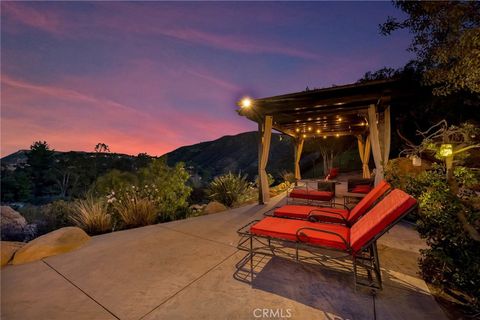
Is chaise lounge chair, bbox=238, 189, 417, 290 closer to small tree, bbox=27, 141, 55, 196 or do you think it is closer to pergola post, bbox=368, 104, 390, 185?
pergola post, bbox=368, 104, 390, 185

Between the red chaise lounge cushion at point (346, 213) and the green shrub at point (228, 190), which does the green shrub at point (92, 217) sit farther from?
the red chaise lounge cushion at point (346, 213)

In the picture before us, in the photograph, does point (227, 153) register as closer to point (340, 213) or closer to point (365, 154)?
point (365, 154)

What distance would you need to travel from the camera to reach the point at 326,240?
195cm

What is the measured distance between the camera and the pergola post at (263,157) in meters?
6.02

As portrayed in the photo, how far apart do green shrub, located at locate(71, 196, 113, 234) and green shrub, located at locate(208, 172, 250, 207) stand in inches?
124

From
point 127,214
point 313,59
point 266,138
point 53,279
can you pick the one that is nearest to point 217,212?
point 127,214

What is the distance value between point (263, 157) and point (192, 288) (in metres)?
4.82

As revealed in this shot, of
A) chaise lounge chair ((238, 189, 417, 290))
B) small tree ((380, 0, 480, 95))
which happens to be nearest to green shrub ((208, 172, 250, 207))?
chaise lounge chair ((238, 189, 417, 290))

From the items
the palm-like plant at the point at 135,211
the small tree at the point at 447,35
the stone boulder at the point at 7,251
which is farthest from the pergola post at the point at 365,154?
the stone boulder at the point at 7,251

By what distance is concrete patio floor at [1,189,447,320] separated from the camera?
160 cm

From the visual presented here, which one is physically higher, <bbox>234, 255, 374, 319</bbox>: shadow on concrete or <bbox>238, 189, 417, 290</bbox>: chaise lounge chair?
<bbox>238, 189, 417, 290</bbox>: chaise lounge chair

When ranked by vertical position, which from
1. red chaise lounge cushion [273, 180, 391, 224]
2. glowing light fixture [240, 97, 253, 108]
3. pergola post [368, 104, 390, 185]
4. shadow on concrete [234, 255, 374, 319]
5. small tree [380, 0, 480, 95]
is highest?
small tree [380, 0, 480, 95]

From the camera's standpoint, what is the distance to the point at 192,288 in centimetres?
191

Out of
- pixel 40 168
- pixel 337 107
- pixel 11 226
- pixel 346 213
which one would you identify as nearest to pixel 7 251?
pixel 11 226
